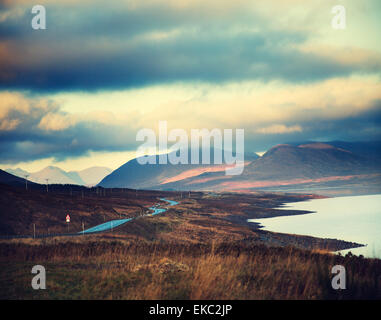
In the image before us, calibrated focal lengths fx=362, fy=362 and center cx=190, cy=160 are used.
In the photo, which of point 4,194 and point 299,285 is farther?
point 4,194

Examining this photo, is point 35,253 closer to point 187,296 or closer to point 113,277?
point 113,277

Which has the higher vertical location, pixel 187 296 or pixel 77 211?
pixel 187 296

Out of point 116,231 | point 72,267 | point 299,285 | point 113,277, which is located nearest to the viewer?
point 299,285

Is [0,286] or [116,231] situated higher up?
[0,286]
